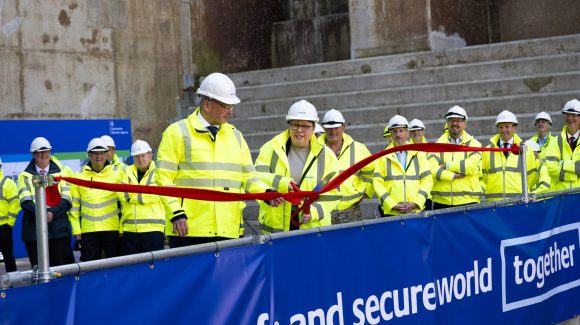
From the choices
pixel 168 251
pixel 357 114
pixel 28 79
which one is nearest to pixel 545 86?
pixel 357 114

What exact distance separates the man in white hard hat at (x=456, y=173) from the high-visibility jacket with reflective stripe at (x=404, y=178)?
813 millimetres

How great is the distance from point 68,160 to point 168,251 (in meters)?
12.6

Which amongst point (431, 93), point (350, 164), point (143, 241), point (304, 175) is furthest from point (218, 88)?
point (431, 93)

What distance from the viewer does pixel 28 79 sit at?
658 inches

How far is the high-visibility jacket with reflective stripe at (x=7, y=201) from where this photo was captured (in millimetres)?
11805

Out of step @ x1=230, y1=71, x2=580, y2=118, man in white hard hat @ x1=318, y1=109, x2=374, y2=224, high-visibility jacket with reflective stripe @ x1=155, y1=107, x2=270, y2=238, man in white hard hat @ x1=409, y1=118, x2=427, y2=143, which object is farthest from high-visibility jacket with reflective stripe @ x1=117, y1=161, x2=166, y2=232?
step @ x1=230, y1=71, x2=580, y2=118

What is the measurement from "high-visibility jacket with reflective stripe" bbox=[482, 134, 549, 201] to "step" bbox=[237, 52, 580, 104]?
526 centimetres

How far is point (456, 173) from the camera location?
10.8m

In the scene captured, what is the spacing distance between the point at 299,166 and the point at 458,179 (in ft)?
12.1

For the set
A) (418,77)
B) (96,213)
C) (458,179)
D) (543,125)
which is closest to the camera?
(458,179)

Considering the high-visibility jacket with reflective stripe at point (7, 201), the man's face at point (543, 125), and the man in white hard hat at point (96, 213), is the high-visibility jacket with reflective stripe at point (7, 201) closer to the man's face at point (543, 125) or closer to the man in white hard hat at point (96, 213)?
the man in white hard hat at point (96, 213)

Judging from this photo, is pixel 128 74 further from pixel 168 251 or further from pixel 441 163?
pixel 168 251

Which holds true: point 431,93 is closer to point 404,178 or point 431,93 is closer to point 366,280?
point 404,178

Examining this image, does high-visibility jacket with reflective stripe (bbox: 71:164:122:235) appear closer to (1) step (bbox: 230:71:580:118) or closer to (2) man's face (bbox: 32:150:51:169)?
(2) man's face (bbox: 32:150:51:169)
